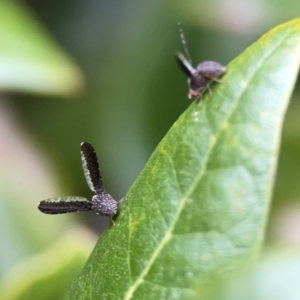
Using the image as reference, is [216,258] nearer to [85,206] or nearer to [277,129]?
[277,129]

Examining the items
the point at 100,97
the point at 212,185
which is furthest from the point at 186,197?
the point at 100,97

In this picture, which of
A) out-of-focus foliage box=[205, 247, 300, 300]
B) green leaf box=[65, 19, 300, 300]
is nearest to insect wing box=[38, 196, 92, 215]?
green leaf box=[65, 19, 300, 300]

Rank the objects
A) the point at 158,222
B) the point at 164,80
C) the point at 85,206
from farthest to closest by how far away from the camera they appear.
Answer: the point at 164,80 → the point at 85,206 → the point at 158,222

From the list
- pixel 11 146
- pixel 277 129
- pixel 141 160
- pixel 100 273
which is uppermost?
pixel 141 160

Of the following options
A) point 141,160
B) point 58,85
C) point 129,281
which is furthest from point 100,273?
point 141,160

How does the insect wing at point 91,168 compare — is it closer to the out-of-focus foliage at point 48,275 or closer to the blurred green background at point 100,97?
the out-of-focus foliage at point 48,275

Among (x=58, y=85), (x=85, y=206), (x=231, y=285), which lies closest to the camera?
(x=231, y=285)

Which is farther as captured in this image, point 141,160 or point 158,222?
point 141,160
